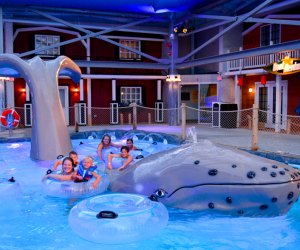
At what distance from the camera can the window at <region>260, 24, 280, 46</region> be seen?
18.0 metres

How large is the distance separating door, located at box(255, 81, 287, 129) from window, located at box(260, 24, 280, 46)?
83.4 inches

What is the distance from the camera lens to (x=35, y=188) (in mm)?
7758

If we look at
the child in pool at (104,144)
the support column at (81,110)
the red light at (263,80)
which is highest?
the red light at (263,80)

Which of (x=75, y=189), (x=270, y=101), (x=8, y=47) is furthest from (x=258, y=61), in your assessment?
(x=75, y=189)

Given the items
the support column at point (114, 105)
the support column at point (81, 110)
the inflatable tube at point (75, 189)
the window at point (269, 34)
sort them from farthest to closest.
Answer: the support column at point (114, 105) → the support column at point (81, 110) → the window at point (269, 34) → the inflatable tube at point (75, 189)

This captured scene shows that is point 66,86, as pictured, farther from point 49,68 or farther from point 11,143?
point 49,68

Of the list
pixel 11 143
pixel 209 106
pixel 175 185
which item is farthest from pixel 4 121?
pixel 209 106

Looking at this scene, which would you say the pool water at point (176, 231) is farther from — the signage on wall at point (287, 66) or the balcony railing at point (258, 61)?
the balcony railing at point (258, 61)

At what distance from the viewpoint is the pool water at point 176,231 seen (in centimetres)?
495

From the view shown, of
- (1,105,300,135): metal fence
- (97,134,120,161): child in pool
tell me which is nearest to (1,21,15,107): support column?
(1,105,300,135): metal fence

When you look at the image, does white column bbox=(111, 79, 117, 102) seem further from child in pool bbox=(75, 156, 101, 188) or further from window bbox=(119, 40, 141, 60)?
child in pool bbox=(75, 156, 101, 188)

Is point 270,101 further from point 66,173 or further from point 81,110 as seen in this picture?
point 66,173

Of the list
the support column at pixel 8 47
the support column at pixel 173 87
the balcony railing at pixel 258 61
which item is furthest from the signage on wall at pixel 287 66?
the support column at pixel 8 47

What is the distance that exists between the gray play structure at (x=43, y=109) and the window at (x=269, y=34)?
11896 millimetres
